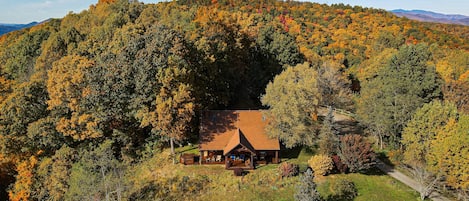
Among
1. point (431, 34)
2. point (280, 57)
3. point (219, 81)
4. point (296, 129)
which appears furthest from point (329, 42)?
point (296, 129)

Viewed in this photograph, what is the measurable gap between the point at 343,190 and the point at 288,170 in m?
4.72

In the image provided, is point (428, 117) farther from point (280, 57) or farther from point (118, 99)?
point (118, 99)

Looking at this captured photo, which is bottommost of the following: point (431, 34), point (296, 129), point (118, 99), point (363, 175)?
point (363, 175)

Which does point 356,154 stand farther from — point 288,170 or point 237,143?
point 237,143

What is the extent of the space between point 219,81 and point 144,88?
10.8 metres

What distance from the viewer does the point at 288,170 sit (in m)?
29.1

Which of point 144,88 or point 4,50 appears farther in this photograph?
point 4,50

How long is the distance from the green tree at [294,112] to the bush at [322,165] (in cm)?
253

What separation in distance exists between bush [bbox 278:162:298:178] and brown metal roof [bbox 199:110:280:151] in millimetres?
2101

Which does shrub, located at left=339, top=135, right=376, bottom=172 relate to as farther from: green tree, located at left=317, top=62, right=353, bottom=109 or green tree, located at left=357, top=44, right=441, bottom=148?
green tree, located at left=317, top=62, right=353, bottom=109

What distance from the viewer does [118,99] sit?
32.7 meters

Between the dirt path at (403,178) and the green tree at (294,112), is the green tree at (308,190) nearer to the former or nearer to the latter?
the green tree at (294,112)

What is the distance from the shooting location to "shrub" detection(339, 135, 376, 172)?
29.0 meters

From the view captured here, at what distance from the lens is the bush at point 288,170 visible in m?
29.1
